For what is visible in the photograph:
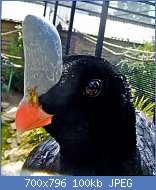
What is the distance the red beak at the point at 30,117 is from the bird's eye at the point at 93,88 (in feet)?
0.29

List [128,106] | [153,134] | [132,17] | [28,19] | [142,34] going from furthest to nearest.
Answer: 1. [132,17]
2. [142,34]
3. [153,134]
4. [128,106]
5. [28,19]

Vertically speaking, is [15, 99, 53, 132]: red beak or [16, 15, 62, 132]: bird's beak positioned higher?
[16, 15, 62, 132]: bird's beak

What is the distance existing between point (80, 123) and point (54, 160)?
14 cm

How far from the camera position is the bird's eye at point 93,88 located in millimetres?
713

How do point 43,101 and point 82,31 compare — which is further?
point 82,31

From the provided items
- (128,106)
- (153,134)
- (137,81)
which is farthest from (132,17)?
(128,106)

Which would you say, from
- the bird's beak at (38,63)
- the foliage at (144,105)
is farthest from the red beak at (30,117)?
the foliage at (144,105)

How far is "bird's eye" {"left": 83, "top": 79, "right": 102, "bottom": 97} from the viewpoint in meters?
0.71

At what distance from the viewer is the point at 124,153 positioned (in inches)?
31.1

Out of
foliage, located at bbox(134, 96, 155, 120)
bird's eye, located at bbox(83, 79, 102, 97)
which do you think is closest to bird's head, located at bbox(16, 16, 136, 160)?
bird's eye, located at bbox(83, 79, 102, 97)

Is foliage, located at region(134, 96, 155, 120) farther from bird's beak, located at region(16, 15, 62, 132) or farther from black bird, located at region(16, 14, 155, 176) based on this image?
bird's beak, located at region(16, 15, 62, 132)

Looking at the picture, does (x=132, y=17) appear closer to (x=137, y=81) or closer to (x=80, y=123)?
(x=137, y=81)

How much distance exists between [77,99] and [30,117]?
102 mm

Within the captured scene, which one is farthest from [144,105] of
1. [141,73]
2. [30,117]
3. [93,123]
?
[30,117]
